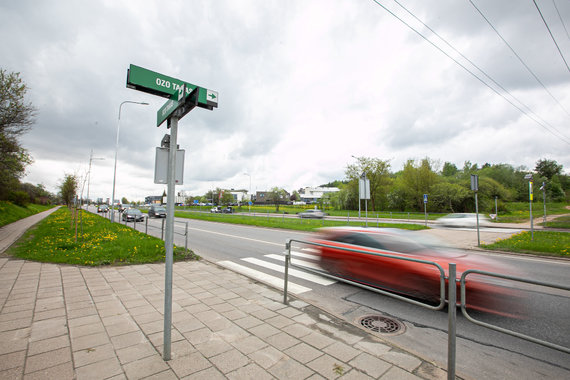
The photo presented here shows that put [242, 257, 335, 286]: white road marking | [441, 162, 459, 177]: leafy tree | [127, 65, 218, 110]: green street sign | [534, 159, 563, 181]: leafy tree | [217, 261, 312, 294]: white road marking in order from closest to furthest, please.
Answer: [127, 65, 218, 110]: green street sign < [217, 261, 312, 294]: white road marking < [242, 257, 335, 286]: white road marking < [534, 159, 563, 181]: leafy tree < [441, 162, 459, 177]: leafy tree

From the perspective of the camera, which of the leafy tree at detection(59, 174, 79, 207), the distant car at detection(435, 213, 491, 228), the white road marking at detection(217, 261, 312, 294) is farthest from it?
the leafy tree at detection(59, 174, 79, 207)

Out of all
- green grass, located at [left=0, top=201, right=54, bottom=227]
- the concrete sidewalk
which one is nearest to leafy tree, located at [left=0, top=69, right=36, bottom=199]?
green grass, located at [left=0, top=201, right=54, bottom=227]

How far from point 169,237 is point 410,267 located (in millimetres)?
3860

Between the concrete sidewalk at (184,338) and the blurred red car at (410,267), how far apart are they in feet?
4.45

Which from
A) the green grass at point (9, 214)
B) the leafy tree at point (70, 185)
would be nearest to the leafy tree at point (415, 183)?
the leafy tree at point (70, 185)

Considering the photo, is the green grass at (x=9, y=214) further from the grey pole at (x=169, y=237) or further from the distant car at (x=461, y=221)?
the distant car at (x=461, y=221)

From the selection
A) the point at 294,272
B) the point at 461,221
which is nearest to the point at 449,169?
the point at 461,221

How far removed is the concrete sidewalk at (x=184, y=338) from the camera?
2461 mm

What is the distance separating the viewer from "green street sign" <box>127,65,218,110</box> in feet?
8.37

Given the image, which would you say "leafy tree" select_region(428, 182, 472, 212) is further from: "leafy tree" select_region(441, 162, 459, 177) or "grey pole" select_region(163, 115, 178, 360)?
"leafy tree" select_region(441, 162, 459, 177)

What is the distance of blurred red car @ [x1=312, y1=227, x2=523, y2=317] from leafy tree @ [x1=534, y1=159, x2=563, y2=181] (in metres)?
85.4

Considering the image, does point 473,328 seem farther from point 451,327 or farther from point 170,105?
point 170,105

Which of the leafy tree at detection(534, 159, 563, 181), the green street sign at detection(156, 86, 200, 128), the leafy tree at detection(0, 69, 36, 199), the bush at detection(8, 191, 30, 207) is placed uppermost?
the leafy tree at detection(534, 159, 563, 181)

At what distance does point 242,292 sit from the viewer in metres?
4.82
